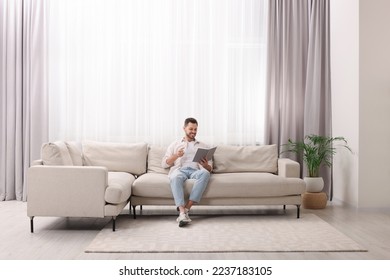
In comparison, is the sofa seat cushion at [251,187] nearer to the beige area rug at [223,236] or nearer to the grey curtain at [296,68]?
the beige area rug at [223,236]

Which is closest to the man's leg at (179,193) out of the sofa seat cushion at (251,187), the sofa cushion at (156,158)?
the sofa seat cushion at (251,187)

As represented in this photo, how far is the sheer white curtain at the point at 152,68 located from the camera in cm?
611

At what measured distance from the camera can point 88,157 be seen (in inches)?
212

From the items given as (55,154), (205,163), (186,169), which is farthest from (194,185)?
(55,154)

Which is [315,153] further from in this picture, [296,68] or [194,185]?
[194,185]

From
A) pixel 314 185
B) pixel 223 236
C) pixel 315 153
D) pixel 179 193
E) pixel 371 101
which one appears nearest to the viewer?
pixel 223 236

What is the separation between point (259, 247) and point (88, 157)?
242cm

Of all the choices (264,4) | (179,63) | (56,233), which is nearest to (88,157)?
(56,233)

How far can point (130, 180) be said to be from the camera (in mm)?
4816

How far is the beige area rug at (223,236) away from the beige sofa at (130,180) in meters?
0.19

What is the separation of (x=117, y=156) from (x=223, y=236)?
5.88 ft

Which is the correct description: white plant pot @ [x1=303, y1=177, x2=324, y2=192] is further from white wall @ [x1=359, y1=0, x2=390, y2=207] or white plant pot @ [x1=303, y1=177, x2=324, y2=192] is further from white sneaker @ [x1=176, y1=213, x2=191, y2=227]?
white sneaker @ [x1=176, y1=213, x2=191, y2=227]

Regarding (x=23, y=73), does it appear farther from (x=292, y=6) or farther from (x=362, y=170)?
(x=362, y=170)

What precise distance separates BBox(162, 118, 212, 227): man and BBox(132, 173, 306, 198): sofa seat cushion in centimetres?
9
